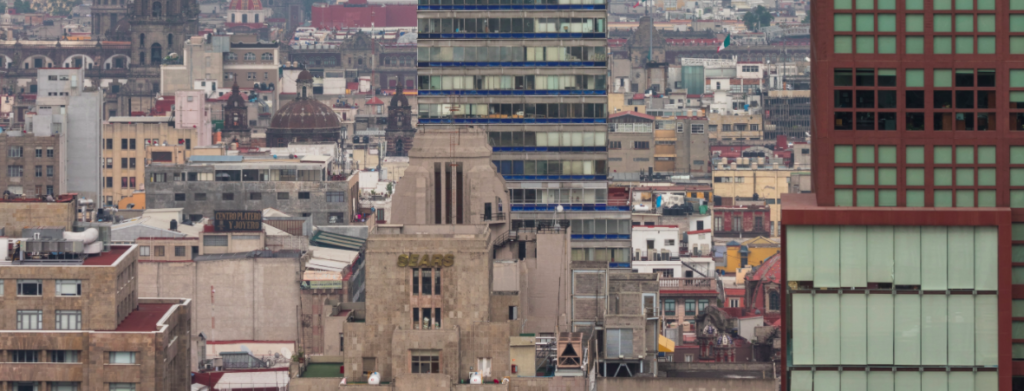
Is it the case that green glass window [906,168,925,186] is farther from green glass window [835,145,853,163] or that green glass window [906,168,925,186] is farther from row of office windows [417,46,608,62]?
row of office windows [417,46,608,62]

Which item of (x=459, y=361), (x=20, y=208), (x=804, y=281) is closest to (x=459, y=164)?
(x=459, y=361)

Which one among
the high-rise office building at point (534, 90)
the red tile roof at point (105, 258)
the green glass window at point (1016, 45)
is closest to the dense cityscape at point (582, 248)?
the green glass window at point (1016, 45)

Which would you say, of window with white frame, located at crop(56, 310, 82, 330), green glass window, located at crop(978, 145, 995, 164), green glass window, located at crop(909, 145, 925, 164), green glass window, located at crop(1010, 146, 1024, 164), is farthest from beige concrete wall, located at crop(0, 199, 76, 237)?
green glass window, located at crop(1010, 146, 1024, 164)

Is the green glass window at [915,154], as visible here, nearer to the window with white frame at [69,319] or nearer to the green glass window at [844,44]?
the green glass window at [844,44]

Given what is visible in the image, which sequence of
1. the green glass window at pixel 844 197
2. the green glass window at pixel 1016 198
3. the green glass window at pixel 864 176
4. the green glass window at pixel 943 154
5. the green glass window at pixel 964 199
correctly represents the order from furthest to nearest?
the green glass window at pixel 844 197 → the green glass window at pixel 864 176 → the green glass window at pixel 964 199 → the green glass window at pixel 1016 198 → the green glass window at pixel 943 154

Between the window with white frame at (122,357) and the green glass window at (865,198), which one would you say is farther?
the window with white frame at (122,357)

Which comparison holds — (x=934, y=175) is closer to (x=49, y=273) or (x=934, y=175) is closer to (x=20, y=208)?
(x=49, y=273)
